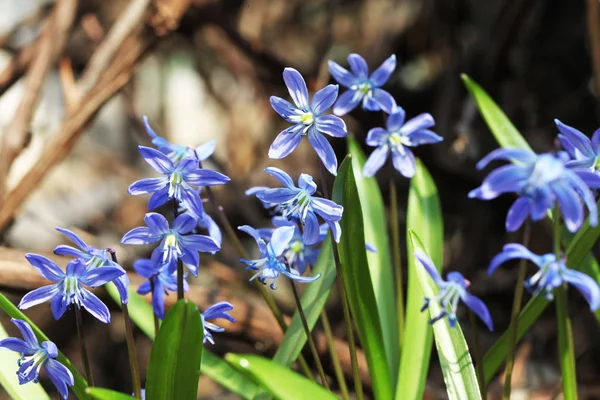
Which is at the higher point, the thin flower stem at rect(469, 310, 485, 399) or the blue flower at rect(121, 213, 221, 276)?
the blue flower at rect(121, 213, 221, 276)

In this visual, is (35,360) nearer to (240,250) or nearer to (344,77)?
(240,250)

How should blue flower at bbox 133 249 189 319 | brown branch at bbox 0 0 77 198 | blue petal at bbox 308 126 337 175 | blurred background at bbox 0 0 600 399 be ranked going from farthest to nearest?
blurred background at bbox 0 0 600 399 → brown branch at bbox 0 0 77 198 → blue flower at bbox 133 249 189 319 → blue petal at bbox 308 126 337 175

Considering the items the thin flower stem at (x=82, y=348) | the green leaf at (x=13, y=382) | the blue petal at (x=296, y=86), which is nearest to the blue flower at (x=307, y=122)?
the blue petal at (x=296, y=86)

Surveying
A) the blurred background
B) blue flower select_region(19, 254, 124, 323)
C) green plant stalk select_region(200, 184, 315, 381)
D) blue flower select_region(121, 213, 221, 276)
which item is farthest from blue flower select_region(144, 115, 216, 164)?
the blurred background

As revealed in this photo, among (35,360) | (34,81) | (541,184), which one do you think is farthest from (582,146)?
(34,81)

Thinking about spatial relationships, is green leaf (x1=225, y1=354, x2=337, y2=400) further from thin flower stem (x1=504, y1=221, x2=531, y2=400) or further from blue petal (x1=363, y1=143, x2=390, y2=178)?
blue petal (x1=363, y1=143, x2=390, y2=178)

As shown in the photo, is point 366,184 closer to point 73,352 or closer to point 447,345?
point 447,345

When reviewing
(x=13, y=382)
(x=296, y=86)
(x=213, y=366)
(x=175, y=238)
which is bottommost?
(x=213, y=366)

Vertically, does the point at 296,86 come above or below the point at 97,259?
above
